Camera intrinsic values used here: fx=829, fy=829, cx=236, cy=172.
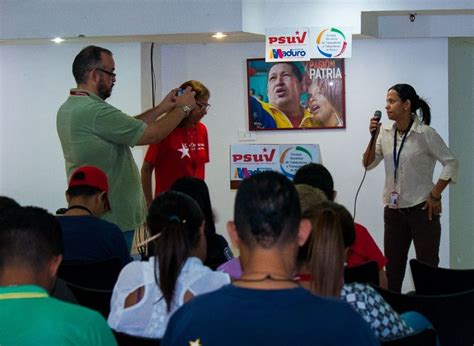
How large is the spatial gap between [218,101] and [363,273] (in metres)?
3.89

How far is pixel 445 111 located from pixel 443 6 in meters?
1.04

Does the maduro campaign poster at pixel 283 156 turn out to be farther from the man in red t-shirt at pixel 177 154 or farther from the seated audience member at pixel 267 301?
the seated audience member at pixel 267 301

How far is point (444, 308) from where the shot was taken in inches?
118

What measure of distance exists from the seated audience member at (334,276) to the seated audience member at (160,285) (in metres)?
0.40

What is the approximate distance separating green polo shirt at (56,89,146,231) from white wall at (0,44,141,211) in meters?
1.81

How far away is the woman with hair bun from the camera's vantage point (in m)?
5.70

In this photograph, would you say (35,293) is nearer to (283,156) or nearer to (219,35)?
(219,35)

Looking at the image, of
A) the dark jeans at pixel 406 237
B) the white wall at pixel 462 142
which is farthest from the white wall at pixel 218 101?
the dark jeans at pixel 406 237

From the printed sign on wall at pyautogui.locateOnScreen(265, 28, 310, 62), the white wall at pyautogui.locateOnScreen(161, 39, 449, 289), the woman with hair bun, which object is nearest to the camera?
the woman with hair bun

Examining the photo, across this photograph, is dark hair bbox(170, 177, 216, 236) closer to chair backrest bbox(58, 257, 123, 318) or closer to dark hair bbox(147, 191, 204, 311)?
chair backrest bbox(58, 257, 123, 318)

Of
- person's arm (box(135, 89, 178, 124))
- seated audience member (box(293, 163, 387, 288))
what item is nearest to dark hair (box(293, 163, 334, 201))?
seated audience member (box(293, 163, 387, 288))

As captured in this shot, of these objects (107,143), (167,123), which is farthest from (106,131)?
(167,123)

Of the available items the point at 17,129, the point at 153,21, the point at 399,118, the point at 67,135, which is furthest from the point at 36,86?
the point at 399,118

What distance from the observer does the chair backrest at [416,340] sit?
2.44 m
